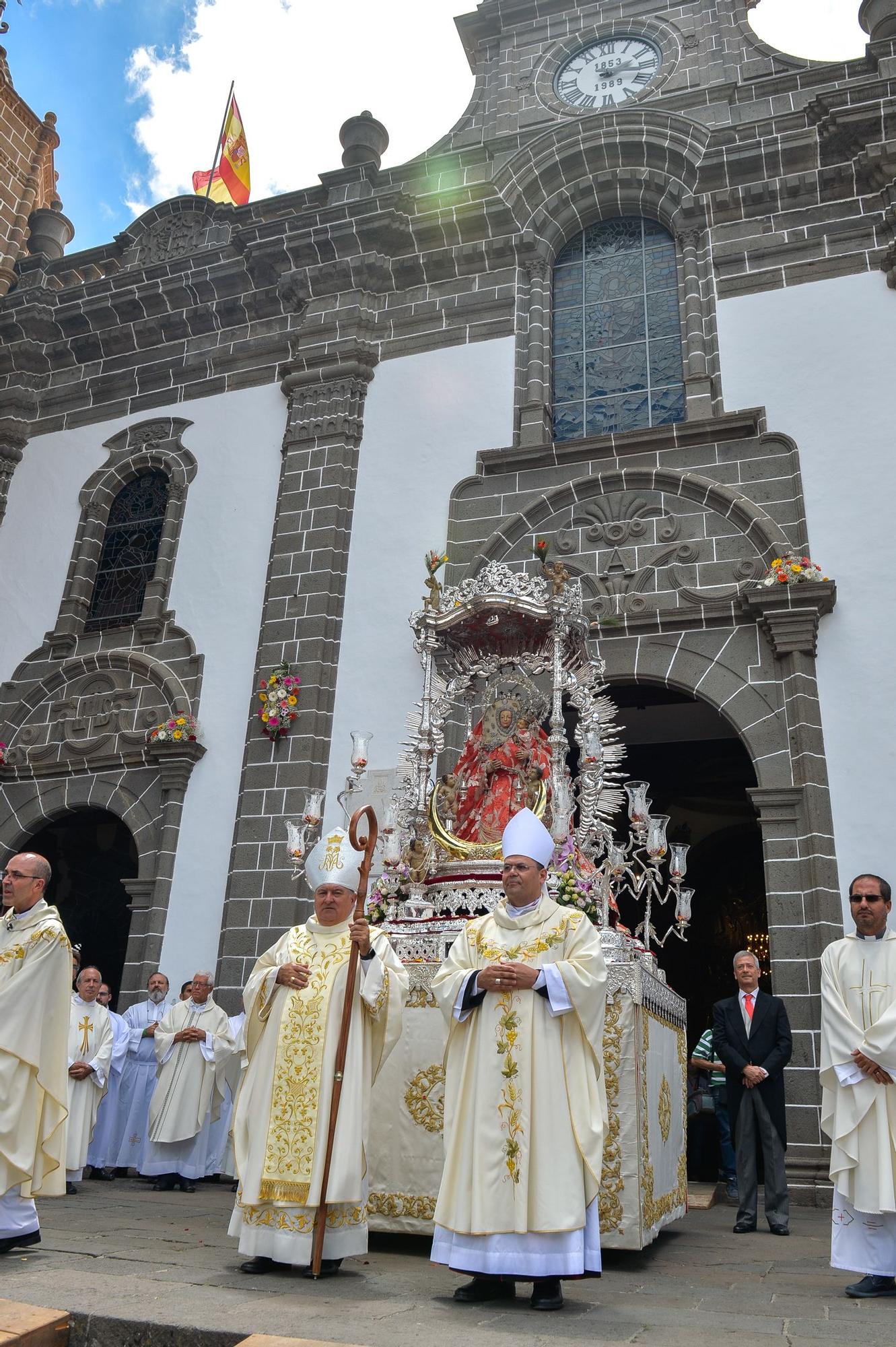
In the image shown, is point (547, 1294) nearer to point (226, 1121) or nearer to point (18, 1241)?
point (18, 1241)

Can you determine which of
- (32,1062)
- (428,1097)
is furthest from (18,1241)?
(428,1097)

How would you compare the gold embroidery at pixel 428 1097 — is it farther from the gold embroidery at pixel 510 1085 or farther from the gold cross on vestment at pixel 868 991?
the gold cross on vestment at pixel 868 991

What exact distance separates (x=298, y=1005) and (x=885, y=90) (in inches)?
377

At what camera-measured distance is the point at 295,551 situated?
10.7 m

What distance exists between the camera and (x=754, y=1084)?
650cm

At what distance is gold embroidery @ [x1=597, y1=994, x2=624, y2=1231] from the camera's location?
496 centimetres

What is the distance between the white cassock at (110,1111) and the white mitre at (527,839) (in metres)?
5.31

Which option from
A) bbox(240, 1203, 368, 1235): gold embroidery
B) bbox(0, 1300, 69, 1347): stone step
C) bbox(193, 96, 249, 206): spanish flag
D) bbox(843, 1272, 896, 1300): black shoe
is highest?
bbox(193, 96, 249, 206): spanish flag

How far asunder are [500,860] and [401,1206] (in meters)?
1.85

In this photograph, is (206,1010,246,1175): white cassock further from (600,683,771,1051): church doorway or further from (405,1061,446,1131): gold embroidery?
(600,683,771,1051): church doorway

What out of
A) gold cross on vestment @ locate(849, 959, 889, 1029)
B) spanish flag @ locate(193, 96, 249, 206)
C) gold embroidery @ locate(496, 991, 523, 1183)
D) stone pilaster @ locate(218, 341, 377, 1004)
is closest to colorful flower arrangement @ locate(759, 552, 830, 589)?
stone pilaster @ locate(218, 341, 377, 1004)

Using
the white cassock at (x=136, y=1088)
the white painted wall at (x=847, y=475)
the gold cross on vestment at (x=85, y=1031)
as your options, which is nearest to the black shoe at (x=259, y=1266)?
the gold cross on vestment at (x=85, y=1031)

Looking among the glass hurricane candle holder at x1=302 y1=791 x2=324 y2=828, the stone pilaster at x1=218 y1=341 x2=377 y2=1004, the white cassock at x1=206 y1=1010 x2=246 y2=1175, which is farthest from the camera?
the stone pilaster at x1=218 y1=341 x2=377 y2=1004

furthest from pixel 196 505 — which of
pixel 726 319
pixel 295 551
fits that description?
pixel 726 319
